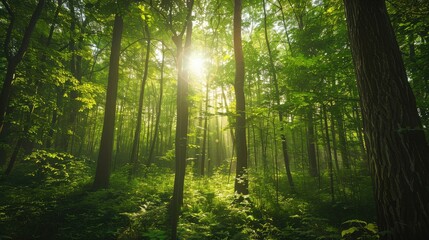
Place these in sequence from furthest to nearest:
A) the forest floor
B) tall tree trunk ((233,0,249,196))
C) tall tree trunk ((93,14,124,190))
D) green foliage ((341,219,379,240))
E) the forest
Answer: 1. tall tree trunk ((93,14,124,190))
2. tall tree trunk ((233,0,249,196))
3. the forest floor
4. green foliage ((341,219,379,240))
5. the forest

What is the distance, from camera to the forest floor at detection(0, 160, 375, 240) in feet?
17.8

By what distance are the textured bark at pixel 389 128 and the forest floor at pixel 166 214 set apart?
67.1 inches

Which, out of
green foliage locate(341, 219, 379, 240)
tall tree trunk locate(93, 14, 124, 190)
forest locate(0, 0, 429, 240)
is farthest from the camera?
tall tree trunk locate(93, 14, 124, 190)

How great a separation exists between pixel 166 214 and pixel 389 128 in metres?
5.96

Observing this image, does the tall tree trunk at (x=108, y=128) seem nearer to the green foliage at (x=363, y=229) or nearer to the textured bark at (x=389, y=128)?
the green foliage at (x=363, y=229)

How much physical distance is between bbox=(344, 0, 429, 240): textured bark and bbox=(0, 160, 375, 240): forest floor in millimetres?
1703

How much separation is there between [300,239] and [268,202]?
7.98 feet

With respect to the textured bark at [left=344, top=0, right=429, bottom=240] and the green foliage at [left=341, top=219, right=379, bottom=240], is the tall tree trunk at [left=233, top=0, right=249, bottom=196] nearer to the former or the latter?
the green foliage at [left=341, top=219, right=379, bottom=240]

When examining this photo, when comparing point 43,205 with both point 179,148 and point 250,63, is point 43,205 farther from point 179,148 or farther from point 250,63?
point 250,63

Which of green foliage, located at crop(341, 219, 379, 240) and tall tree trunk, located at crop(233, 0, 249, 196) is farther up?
tall tree trunk, located at crop(233, 0, 249, 196)

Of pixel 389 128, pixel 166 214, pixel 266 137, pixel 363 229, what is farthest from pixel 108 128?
pixel 389 128

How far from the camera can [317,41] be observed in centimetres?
1177

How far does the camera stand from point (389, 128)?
2830 millimetres

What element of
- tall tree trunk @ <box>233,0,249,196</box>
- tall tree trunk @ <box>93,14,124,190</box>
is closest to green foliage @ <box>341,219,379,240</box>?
tall tree trunk @ <box>233,0,249,196</box>
